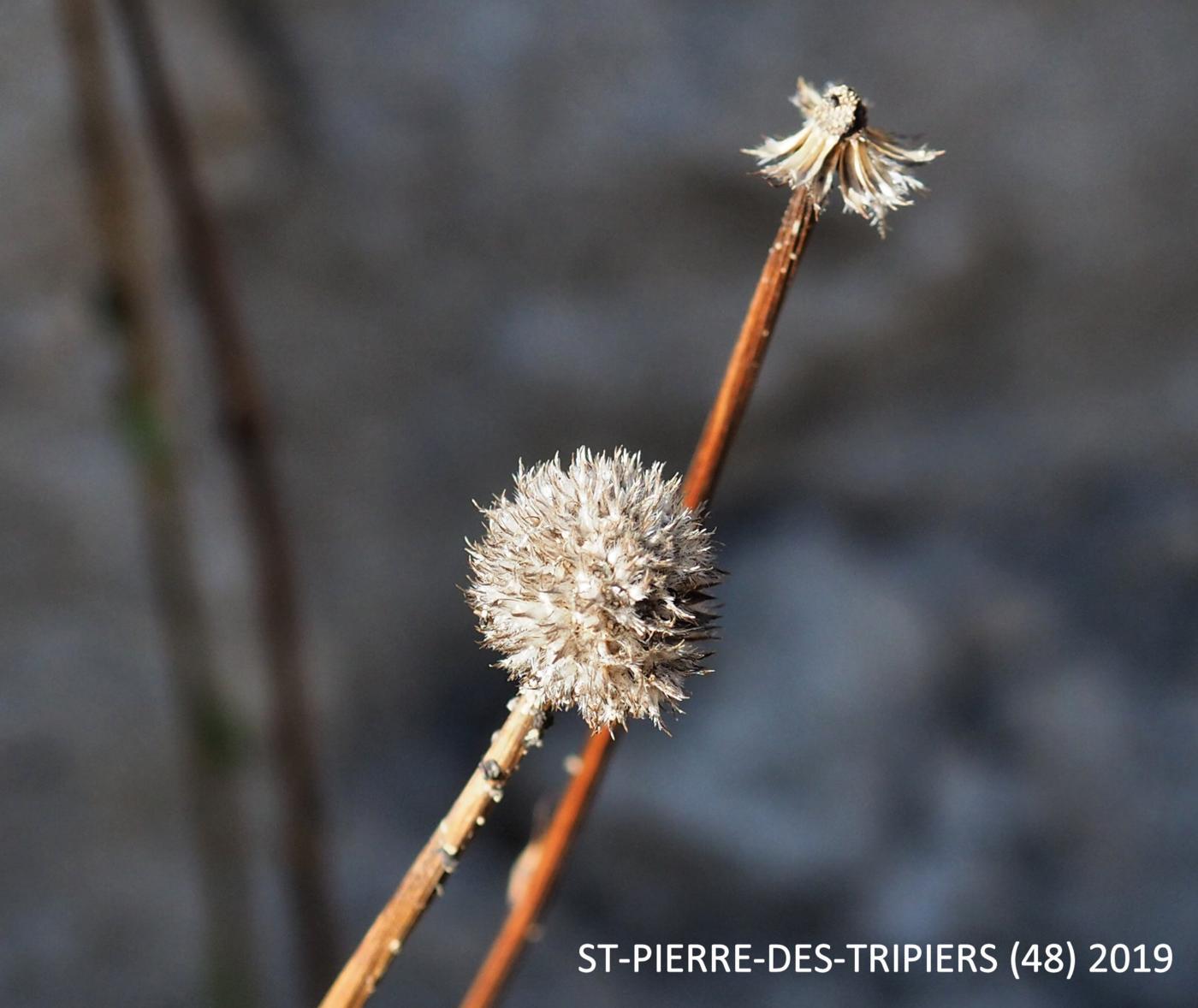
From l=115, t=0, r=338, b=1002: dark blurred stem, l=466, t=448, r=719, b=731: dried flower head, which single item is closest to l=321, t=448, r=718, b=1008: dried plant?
l=466, t=448, r=719, b=731: dried flower head

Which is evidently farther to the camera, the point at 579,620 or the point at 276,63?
the point at 276,63

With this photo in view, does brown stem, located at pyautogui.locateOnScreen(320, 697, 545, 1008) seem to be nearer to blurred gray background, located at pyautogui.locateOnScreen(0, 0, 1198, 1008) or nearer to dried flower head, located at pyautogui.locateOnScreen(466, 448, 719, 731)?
dried flower head, located at pyautogui.locateOnScreen(466, 448, 719, 731)

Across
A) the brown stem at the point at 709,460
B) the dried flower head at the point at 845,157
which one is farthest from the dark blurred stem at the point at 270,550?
the dried flower head at the point at 845,157

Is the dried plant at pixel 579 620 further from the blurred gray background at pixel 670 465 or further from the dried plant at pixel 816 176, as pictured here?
the blurred gray background at pixel 670 465

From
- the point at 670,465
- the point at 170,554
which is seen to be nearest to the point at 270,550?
the point at 170,554

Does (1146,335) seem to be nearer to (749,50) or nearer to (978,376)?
(978,376)

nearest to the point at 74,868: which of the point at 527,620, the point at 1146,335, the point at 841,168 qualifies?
the point at 527,620

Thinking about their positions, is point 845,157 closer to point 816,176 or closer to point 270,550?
point 816,176

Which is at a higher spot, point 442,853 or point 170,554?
point 170,554
